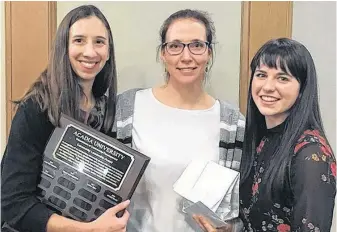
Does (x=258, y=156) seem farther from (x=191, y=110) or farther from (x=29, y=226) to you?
(x=29, y=226)

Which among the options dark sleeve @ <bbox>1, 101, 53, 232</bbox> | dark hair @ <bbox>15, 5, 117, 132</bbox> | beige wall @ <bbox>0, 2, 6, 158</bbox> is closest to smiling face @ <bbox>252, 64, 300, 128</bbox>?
dark hair @ <bbox>15, 5, 117, 132</bbox>

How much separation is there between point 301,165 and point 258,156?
0.20m

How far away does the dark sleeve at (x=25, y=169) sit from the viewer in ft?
3.86

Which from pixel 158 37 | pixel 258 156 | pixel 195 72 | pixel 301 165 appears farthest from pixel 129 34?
pixel 301 165

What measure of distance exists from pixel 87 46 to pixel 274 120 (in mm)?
500

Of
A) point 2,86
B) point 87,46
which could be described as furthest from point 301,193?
point 2,86

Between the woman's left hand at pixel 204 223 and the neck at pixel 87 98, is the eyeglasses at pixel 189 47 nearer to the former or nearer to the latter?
the neck at pixel 87 98

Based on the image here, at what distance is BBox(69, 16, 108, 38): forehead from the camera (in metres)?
1.25

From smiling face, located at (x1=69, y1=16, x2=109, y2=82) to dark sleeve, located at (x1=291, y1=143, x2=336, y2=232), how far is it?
55 cm

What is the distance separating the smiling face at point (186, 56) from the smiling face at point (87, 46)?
178 mm

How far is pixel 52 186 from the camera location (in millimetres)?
1189

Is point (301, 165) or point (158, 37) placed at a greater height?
point (158, 37)

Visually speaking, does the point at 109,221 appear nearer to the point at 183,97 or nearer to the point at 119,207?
the point at 119,207

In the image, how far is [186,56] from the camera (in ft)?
4.29
